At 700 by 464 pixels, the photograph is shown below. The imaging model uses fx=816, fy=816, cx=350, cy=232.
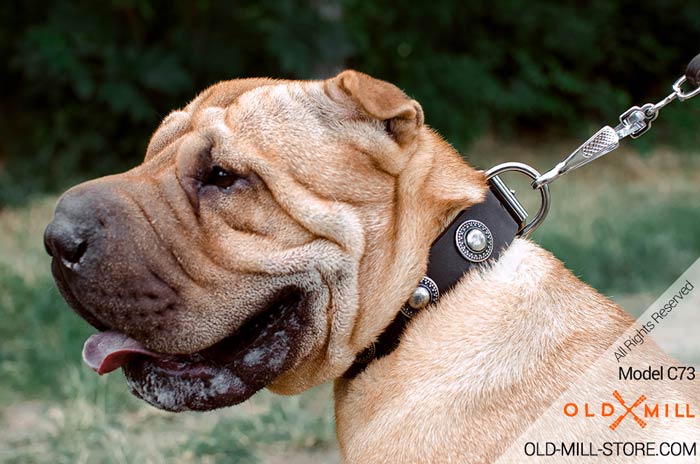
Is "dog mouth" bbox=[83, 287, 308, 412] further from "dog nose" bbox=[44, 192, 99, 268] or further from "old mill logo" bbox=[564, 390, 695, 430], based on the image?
Result: "old mill logo" bbox=[564, 390, 695, 430]

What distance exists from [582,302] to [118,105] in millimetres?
7333

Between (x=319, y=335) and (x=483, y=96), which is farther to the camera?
(x=483, y=96)

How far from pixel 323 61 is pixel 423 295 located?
21.5ft

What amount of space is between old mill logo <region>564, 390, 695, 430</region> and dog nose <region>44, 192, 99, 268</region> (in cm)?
149

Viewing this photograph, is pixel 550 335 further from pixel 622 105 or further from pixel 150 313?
pixel 622 105

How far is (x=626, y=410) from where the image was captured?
93.3 inches

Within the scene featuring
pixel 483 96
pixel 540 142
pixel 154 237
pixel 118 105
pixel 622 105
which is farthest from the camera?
pixel 540 142

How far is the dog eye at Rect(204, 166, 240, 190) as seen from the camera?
2.57 m

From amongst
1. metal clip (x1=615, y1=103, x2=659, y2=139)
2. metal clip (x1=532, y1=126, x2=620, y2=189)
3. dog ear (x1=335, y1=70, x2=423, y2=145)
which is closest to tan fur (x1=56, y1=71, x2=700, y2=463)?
dog ear (x1=335, y1=70, x2=423, y2=145)

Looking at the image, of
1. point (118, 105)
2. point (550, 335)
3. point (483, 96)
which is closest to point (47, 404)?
point (550, 335)

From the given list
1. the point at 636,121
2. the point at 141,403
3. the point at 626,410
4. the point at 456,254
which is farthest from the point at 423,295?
the point at 141,403

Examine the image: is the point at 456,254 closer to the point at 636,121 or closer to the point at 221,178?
the point at 221,178

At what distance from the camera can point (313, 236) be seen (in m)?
2.57

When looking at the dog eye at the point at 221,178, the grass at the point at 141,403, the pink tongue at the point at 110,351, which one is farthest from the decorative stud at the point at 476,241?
the grass at the point at 141,403
